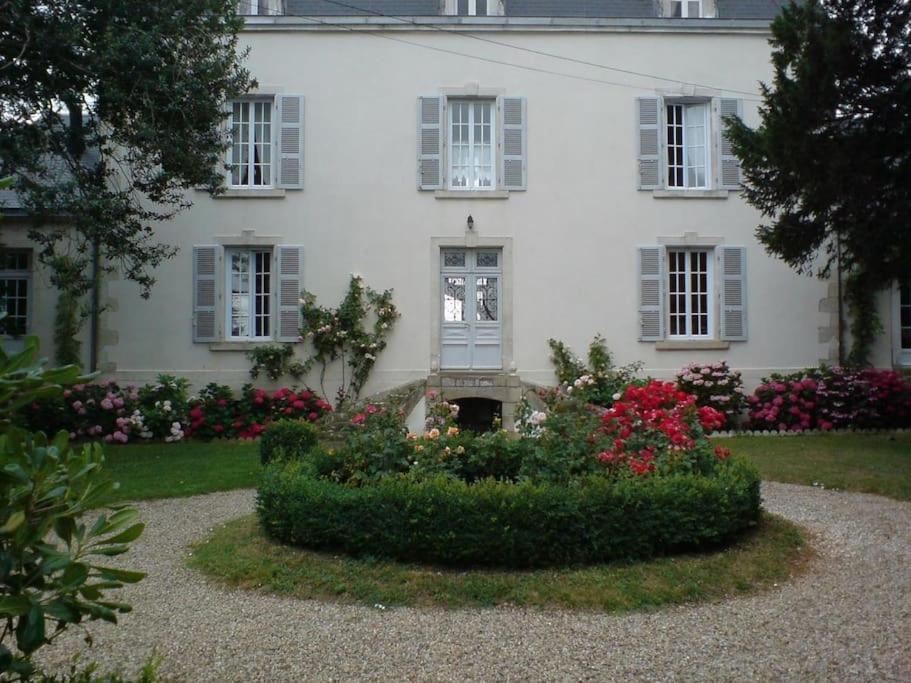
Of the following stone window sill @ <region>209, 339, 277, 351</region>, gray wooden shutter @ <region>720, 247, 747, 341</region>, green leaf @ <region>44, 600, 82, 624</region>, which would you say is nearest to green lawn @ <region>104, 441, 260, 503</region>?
stone window sill @ <region>209, 339, 277, 351</region>

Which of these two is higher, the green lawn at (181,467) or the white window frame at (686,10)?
the white window frame at (686,10)

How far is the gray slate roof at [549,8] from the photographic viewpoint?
13688mm

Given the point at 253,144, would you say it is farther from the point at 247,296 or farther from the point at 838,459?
the point at 838,459

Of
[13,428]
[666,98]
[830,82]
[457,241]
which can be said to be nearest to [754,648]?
[13,428]

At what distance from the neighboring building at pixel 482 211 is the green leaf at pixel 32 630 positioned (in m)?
11.3

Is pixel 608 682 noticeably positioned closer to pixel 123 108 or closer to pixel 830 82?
pixel 830 82

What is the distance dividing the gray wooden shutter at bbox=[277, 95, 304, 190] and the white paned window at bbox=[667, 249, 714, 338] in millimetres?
6563

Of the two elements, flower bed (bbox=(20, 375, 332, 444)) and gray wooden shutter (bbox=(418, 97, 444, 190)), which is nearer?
flower bed (bbox=(20, 375, 332, 444))

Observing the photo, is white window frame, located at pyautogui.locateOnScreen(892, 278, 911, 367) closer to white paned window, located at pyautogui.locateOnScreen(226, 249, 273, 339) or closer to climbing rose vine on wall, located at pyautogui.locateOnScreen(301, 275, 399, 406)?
climbing rose vine on wall, located at pyautogui.locateOnScreen(301, 275, 399, 406)

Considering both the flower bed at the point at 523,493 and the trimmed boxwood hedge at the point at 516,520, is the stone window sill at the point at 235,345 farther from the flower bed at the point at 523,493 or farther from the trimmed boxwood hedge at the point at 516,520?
the trimmed boxwood hedge at the point at 516,520

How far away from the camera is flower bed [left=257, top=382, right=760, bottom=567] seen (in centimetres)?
497

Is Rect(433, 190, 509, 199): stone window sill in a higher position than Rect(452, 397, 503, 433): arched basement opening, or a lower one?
higher

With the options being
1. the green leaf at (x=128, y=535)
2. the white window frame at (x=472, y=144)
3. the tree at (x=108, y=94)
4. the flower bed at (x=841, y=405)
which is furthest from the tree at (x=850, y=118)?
the green leaf at (x=128, y=535)

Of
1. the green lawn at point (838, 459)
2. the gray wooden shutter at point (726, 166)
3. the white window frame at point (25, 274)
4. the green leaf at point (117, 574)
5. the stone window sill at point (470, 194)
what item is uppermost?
the gray wooden shutter at point (726, 166)
